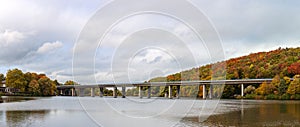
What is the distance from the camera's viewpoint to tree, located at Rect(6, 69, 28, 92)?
9719 centimetres

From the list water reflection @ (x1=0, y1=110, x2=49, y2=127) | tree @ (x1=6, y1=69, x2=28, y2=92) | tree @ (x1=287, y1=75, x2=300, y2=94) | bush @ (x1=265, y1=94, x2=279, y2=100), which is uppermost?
tree @ (x1=6, y1=69, x2=28, y2=92)

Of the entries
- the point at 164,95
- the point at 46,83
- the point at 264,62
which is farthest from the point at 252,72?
the point at 46,83

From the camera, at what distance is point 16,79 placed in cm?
9819

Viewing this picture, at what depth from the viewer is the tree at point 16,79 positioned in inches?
3826

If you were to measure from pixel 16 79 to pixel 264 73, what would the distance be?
2915 inches

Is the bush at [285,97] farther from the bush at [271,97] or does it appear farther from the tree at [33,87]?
the tree at [33,87]

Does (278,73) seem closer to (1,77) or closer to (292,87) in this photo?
(292,87)

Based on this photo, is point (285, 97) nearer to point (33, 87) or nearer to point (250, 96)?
point (250, 96)

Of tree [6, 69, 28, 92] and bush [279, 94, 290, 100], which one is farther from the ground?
tree [6, 69, 28, 92]

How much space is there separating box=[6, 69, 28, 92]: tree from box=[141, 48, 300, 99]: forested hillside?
4017 centimetres

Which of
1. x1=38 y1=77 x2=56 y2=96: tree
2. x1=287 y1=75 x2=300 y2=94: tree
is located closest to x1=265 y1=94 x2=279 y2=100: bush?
x1=287 y1=75 x2=300 y2=94: tree

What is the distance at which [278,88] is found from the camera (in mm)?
79438

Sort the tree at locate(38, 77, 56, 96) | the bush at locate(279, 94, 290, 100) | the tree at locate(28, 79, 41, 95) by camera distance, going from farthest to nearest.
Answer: the tree at locate(38, 77, 56, 96) < the tree at locate(28, 79, 41, 95) < the bush at locate(279, 94, 290, 100)

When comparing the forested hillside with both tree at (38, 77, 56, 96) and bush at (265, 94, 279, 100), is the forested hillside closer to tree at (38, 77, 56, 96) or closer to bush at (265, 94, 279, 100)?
bush at (265, 94, 279, 100)
